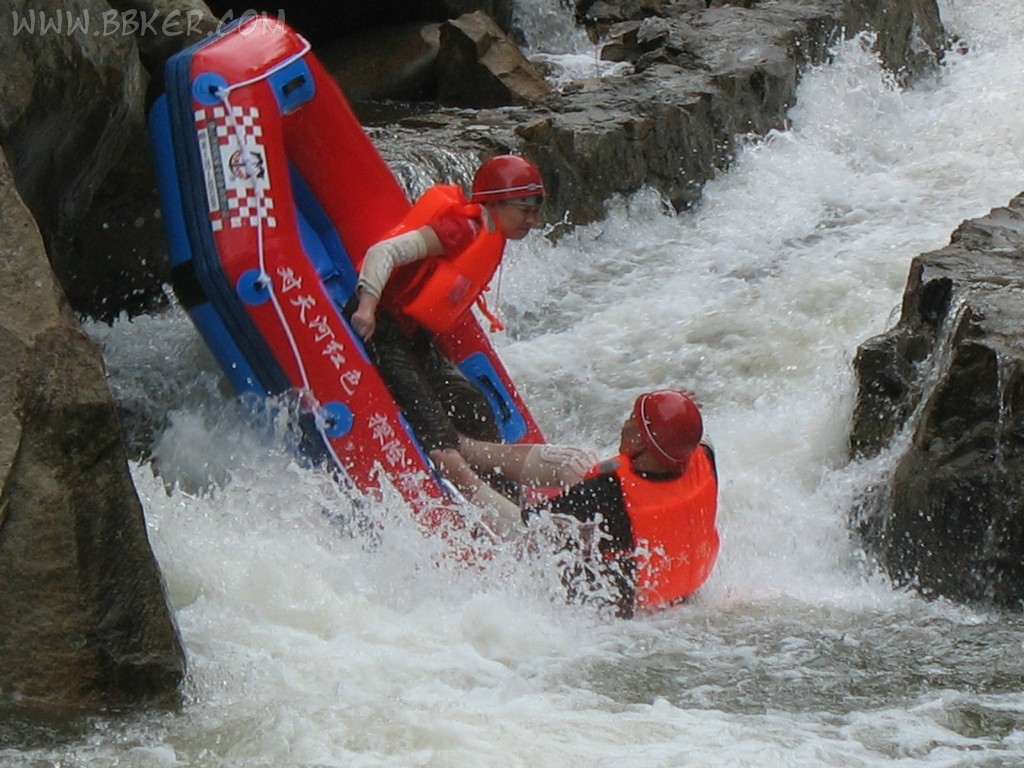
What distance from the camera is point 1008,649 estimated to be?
4125 mm

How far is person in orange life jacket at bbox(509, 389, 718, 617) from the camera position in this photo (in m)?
4.24

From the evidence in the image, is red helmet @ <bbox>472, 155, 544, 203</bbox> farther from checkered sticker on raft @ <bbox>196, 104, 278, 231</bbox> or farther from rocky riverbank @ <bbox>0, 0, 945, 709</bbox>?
rocky riverbank @ <bbox>0, 0, 945, 709</bbox>

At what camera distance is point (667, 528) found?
4277 millimetres

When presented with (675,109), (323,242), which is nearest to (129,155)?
(323,242)

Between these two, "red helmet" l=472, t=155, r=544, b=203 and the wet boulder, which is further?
the wet boulder

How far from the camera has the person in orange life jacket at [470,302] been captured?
485 cm

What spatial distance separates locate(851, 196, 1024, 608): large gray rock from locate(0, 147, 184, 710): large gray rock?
2613 mm

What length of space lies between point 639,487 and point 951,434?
1.23m

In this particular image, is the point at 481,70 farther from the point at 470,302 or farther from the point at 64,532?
the point at 64,532

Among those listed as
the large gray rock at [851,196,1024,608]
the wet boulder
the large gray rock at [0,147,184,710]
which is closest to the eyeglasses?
the large gray rock at [851,196,1024,608]

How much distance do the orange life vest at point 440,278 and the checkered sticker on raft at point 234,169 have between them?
0.47 m

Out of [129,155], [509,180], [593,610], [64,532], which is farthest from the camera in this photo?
[129,155]

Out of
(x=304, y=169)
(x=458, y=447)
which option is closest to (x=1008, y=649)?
(x=458, y=447)

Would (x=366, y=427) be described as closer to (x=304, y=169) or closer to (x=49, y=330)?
(x=304, y=169)
